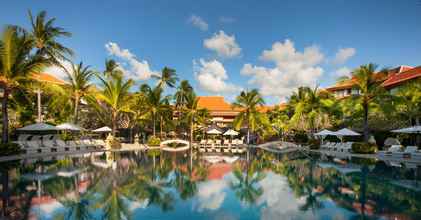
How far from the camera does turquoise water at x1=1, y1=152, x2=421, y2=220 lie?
6.06 metres

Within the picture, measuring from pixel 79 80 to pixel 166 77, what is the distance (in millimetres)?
12128

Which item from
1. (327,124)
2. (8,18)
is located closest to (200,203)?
(8,18)

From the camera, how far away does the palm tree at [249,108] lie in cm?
3269

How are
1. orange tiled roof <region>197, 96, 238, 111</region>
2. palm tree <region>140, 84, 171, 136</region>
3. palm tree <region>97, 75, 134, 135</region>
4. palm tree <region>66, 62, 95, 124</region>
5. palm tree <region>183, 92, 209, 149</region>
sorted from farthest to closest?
1. orange tiled roof <region>197, 96, 238, 111</region>
2. palm tree <region>183, 92, 209, 149</region>
3. palm tree <region>140, 84, 171, 136</region>
4. palm tree <region>97, 75, 134, 135</region>
5. palm tree <region>66, 62, 95, 124</region>

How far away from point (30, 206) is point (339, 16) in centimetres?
2060

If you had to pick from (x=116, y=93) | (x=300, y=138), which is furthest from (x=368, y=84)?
(x=116, y=93)

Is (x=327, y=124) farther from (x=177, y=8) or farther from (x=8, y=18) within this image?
(x=8, y=18)

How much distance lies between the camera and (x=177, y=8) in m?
21.2

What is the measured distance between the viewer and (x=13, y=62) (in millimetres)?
14805

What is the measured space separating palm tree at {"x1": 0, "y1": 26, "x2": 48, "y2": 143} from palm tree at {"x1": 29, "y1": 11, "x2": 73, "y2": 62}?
15.3 feet

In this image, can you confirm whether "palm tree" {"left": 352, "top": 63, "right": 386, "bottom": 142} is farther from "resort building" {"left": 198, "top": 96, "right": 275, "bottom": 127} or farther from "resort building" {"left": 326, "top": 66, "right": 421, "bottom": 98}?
"resort building" {"left": 198, "top": 96, "right": 275, "bottom": 127}

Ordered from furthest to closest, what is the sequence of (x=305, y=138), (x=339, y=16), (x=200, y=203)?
(x=305, y=138)
(x=339, y=16)
(x=200, y=203)

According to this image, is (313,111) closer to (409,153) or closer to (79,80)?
(409,153)

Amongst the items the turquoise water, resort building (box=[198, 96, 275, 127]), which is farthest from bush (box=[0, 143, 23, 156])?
resort building (box=[198, 96, 275, 127])
